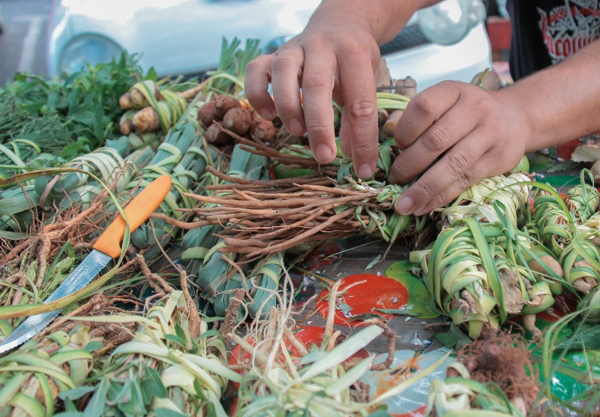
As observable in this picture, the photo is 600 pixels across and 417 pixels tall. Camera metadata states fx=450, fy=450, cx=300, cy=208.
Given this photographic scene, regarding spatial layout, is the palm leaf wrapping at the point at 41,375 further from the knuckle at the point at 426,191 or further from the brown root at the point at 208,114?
the brown root at the point at 208,114

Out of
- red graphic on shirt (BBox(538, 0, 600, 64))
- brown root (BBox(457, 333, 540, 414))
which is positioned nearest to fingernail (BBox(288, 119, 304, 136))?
brown root (BBox(457, 333, 540, 414))

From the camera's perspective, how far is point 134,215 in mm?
1126

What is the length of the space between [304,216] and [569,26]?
181cm

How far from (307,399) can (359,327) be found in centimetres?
30

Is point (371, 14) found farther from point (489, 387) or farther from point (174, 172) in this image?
point (489, 387)

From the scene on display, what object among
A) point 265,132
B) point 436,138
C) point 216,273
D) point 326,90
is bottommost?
point 216,273

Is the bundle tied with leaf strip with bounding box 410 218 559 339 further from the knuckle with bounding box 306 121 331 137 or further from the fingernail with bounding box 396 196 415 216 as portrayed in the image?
the knuckle with bounding box 306 121 331 137

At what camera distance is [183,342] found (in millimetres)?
770

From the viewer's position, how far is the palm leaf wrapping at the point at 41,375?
651 millimetres

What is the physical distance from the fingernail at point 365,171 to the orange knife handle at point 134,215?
51cm

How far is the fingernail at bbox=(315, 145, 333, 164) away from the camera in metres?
1.04

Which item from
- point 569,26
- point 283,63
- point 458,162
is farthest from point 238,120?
point 569,26

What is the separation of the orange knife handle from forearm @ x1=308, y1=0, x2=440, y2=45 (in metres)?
0.66

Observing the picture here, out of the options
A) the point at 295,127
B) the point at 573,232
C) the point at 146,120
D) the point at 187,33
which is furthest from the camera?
the point at 187,33
